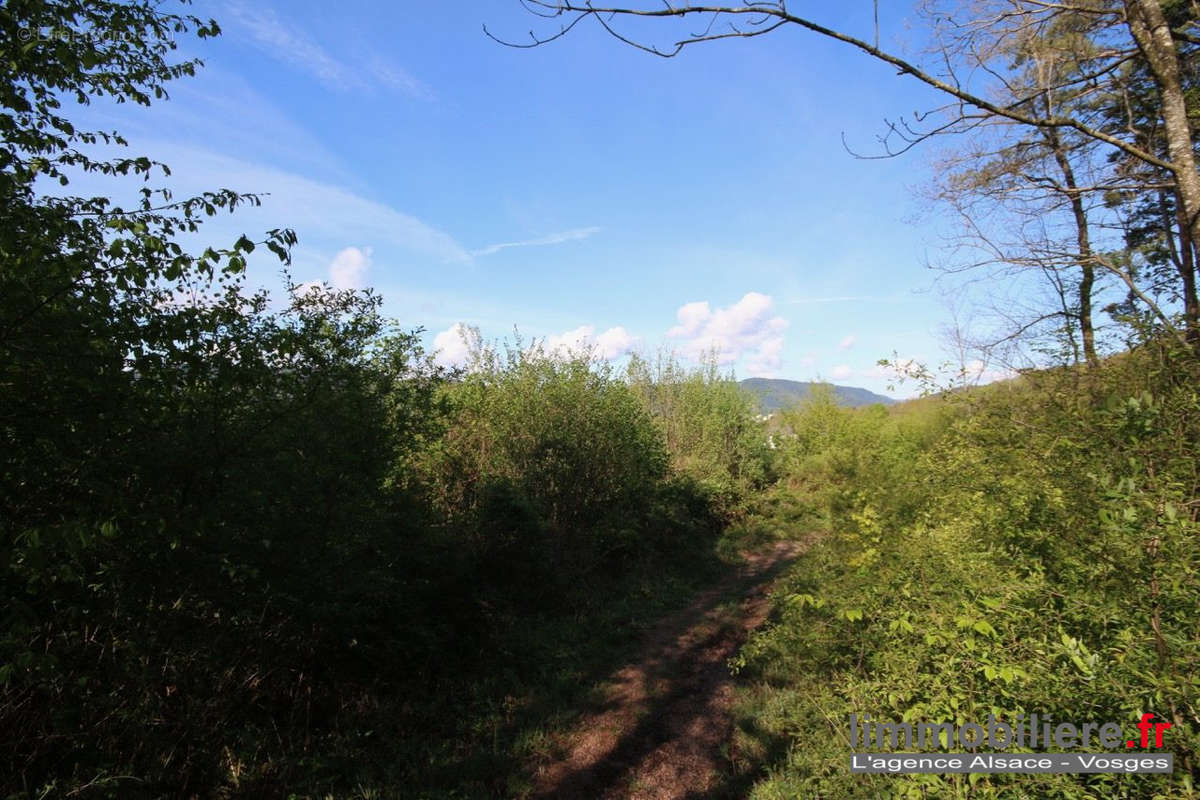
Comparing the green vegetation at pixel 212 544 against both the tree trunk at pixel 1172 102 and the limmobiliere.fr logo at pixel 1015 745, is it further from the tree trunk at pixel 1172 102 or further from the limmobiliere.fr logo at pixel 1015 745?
the tree trunk at pixel 1172 102

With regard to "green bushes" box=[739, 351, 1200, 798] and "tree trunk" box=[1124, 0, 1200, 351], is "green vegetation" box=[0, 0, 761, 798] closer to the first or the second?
"green bushes" box=[739, 351, 1200, 798]

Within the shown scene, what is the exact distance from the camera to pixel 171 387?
3891 millimetres

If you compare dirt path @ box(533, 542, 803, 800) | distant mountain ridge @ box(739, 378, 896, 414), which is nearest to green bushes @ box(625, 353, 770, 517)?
distant mountain ridge @ box(739, 378, 896, 414)

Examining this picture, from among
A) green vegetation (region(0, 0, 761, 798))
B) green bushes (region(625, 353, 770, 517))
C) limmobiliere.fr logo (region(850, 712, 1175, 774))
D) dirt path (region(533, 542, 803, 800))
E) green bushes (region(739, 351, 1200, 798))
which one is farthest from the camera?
green bushes (region(625, 353, 770, 517))

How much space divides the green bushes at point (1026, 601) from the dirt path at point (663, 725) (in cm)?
57

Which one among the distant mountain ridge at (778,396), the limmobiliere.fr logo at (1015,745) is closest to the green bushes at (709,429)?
the distant mountain ridge at (778,396)

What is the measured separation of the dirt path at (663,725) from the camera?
4.84 metres

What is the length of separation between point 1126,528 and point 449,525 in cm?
783

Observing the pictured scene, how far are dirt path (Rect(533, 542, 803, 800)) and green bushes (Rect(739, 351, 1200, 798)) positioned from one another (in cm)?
57

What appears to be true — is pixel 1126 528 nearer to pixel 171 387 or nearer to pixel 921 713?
pixel 921 713

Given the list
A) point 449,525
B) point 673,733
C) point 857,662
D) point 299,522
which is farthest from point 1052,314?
point 299,522

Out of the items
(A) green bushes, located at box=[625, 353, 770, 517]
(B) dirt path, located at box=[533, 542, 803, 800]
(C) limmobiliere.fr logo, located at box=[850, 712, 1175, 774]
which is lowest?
(B) dirt path, located at box=[533, 542, 803, 800]

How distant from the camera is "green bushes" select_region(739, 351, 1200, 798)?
250 cm

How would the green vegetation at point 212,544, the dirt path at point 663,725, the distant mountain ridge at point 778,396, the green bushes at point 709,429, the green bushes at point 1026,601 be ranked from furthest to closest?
the distant mountain ridge at point 778,396
the green bushes at point 709,429
the dirt path at point 663,725
the green vegetation at point 212,544
the green bushes at point 1026,601
